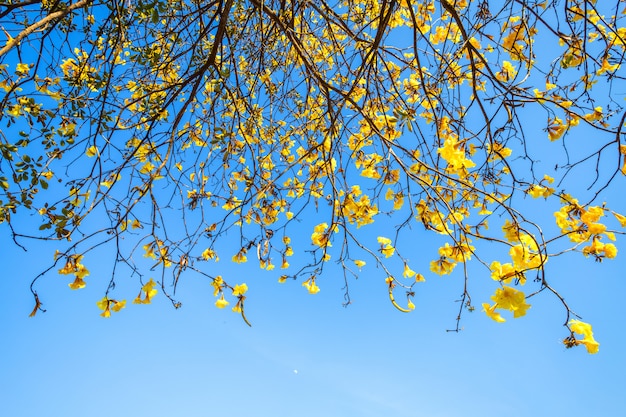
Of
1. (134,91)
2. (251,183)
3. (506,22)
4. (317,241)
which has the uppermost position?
(506,22)

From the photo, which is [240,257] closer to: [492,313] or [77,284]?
[77,284]

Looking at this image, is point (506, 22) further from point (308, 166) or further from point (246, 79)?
point (246, 79)

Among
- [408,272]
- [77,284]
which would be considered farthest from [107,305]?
[408,272]

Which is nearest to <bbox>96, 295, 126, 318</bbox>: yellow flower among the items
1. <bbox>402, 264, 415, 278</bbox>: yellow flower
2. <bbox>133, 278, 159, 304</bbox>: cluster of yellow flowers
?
<bbox>133, 278, 159, 304</bbox>: cluster of yellow flowers

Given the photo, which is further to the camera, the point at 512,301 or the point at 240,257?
the point at 240,257

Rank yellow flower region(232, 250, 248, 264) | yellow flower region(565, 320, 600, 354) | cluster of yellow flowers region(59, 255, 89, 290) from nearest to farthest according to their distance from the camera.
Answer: yellow flower region(565, 320, 600, 354)
cluster of yellow flowers region(59, 255, 89, 290)
yellow flower region(232, 250, 248, 264)

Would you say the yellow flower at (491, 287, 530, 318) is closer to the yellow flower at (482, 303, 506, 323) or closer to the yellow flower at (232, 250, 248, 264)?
the yellow flower at (482, 303, 506, 323)

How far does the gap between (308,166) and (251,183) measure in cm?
65

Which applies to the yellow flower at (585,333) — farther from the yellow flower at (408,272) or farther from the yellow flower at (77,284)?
the yellow flower at (77,284)

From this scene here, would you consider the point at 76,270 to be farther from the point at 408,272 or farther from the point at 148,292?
the point at 408,272

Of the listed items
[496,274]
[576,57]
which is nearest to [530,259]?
[496,274]

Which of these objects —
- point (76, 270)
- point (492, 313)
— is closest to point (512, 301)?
point (492, 313)

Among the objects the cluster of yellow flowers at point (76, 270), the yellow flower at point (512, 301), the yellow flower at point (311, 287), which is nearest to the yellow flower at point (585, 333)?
the yellow flower at point (512, 301)

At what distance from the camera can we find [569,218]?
1.60m
